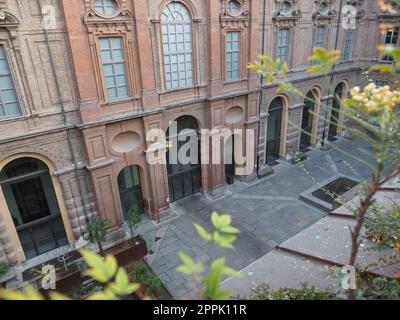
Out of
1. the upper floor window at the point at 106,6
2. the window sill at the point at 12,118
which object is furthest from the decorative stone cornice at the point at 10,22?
the upper floor window at the point at 106,6

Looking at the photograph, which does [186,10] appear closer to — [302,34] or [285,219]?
[302,34]

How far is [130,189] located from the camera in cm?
1534

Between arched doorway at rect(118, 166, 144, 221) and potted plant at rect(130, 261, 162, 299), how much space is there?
4133 millimetres

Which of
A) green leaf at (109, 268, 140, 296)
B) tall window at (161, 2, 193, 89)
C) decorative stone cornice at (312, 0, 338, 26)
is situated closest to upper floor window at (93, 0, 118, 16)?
tall window at (161, 2, 193, 89)

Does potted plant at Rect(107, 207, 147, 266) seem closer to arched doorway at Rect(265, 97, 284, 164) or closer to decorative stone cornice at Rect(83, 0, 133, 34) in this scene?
decorative stone cornice at Rect(83, 0, 133, 34)

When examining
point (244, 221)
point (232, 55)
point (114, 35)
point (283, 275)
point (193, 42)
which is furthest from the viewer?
point (232, 55)

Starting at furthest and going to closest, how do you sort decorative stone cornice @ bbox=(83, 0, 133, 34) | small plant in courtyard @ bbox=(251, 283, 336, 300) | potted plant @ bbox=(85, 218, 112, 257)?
potted plant @ bbox=(85, 218, 112, 257) < decorative stone cornice @ bbox=(83, 0, 133, 34) < small plant in courtyard @ bbox=(251, 283, 336, 300)

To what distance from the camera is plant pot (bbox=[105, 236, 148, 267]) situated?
12203 millimetres

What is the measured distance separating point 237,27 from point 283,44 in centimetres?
453

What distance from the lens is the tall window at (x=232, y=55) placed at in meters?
15.7

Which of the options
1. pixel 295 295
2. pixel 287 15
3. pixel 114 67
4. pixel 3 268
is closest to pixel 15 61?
pixel 114 67

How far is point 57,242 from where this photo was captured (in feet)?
44.6

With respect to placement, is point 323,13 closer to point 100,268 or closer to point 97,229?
point 97,229

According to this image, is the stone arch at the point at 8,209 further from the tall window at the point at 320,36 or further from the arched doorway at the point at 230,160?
the tall window at the point at 320,36
